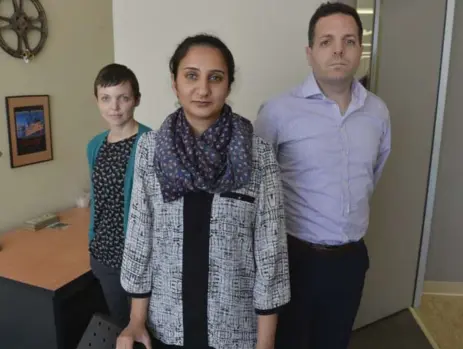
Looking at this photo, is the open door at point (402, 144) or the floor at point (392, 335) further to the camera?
the floor at point (392, 335)

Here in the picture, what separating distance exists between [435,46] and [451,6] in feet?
0.73

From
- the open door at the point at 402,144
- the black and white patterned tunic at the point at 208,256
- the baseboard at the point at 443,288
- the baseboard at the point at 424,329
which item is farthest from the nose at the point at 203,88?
the baseboard at the point at 443,288

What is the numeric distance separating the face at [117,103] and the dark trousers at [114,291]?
1.62 ft

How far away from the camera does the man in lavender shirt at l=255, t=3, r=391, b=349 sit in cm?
142

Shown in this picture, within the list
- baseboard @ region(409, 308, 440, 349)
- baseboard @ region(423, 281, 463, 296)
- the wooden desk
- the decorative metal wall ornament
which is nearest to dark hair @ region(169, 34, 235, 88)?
the wooden desk

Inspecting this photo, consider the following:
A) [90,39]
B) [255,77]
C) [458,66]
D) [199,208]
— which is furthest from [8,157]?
[458,66]

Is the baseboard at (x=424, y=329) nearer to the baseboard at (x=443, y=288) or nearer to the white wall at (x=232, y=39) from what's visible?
the baseboard at (x=443, y=288)

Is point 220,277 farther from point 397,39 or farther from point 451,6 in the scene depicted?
point 451,6

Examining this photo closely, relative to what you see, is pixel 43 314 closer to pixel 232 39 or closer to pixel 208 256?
pixel 208 256

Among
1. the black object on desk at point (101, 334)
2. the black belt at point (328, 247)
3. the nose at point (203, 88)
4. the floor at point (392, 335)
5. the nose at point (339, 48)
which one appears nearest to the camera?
the nose at point (203, 88)

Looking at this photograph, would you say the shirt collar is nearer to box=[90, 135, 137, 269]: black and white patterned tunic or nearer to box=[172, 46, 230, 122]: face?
box=[172, 46, 230, 122]: face

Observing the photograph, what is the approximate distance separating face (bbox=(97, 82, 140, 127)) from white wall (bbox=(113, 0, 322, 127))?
869 mm

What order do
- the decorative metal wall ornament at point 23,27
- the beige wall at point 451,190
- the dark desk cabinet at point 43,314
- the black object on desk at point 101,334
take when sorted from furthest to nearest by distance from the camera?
the beige wall at point 451,190, the decorative metal wall ornament at point 23,27, the dark desk cabinet at point 43,314, the black object on desk at point 101,334

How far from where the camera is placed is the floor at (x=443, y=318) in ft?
8.15
